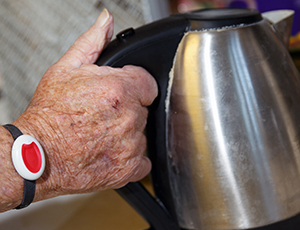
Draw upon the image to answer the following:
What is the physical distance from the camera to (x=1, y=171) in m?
0.29

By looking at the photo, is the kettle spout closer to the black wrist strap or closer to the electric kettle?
the electric kettle

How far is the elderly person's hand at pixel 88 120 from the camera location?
1.08 ft

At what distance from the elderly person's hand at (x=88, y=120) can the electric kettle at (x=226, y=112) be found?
0.03 meters

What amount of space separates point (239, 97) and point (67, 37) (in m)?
0.58

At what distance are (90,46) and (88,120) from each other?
0.11 m

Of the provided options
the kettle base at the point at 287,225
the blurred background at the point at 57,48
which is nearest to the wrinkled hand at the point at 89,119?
the kettle base at the point at 287,225

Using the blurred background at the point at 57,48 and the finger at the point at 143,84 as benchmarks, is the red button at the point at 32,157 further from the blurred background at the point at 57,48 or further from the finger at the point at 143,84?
the blurred background at the point at 57,48

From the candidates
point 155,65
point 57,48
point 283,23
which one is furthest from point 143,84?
point 57,48

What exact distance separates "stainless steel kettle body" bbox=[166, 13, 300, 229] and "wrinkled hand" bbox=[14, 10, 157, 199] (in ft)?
0.19

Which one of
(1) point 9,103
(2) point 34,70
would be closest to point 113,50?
(2) point 34,70

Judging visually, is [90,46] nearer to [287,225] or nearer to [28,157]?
[28,157]

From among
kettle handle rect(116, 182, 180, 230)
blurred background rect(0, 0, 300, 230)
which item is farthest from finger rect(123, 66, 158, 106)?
blurred background rect(0, 0, 300, 230)

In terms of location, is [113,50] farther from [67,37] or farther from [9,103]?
[9,103]

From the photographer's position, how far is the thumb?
1.28 ft
